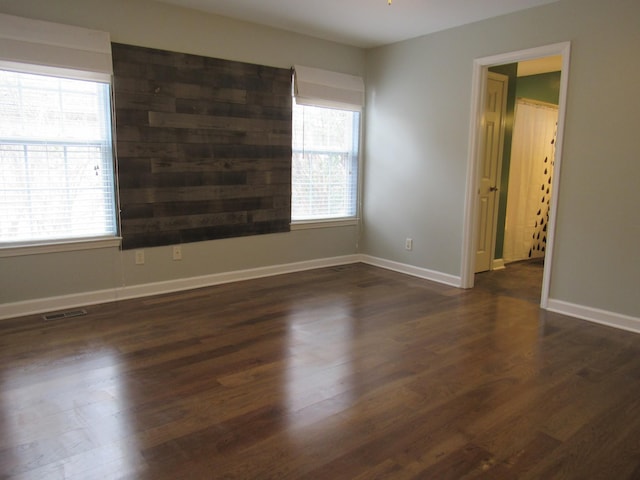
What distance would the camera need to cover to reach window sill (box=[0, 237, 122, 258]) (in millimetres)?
3448

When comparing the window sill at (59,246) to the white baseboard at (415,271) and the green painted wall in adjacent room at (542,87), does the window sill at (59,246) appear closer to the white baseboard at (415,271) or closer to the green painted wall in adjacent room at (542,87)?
the white baseboard at (415,271)

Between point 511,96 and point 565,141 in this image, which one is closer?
point 565,141

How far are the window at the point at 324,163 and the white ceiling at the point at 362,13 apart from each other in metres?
0.87

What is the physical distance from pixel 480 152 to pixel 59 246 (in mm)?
3811

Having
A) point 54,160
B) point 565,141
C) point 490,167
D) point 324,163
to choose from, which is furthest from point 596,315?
point 54,160

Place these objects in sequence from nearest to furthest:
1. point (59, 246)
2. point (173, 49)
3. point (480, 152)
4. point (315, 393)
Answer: point (315, 393), point (59, 246), point (173, 49), point (480, 152)

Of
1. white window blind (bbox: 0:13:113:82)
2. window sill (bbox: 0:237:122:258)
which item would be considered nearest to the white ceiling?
white window blind (bbox: 0:13:113:82)

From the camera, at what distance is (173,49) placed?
13.1 ft

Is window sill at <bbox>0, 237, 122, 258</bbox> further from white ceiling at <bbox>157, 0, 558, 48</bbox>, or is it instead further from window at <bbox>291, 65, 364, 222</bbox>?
white ceiling at <bbox>157, 0, 558, 48</bbox>

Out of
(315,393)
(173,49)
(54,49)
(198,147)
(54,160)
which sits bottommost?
(315,393)

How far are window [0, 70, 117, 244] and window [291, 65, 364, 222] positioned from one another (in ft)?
6.31

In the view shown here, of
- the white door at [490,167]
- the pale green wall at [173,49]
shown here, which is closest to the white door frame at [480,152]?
the white door at [490,167]

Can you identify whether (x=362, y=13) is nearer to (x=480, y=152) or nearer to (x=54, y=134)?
(x=480, y=152)

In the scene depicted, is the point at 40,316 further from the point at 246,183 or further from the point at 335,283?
the point at 335,283
